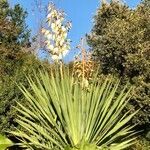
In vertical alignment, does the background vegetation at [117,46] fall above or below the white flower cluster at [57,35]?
above

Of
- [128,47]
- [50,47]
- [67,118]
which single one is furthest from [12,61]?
[67,118]

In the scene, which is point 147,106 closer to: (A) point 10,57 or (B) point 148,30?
(B) point 148,30

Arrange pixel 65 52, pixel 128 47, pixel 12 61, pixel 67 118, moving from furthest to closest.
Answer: pixel 128 47, pixel 12 61, pixel 65 52, pixel 67 118

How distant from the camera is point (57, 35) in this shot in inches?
312

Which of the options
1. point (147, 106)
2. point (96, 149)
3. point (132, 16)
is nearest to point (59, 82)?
point (96, 149)

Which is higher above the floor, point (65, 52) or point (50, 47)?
point (50, 47)

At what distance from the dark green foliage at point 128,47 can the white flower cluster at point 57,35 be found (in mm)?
7576

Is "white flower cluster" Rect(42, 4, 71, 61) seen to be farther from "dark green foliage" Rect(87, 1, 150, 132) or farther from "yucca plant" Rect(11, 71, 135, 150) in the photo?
"dark green foliage" Rect(87, 1, 150, 132)

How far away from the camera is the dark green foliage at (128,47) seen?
16.0m

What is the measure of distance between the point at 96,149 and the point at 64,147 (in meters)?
0.80

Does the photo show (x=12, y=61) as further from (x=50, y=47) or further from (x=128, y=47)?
(x=50, y=47)

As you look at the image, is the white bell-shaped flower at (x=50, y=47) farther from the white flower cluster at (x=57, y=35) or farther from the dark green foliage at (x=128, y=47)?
the dark green foliage at (x=128, y=47)

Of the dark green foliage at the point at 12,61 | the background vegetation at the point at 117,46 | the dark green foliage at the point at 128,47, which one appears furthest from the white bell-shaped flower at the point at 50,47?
the dark green foliage at the point at 128,47

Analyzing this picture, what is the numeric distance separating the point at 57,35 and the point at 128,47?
8.90 metres
